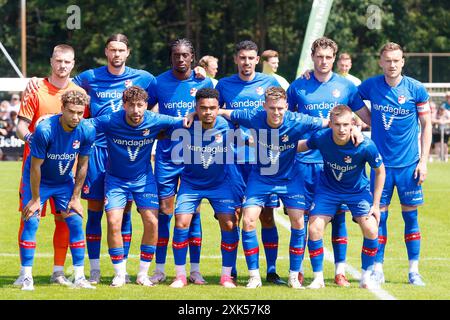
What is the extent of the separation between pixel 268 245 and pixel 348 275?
34.5 inches

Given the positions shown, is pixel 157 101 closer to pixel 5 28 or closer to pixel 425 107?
pixel 425 107

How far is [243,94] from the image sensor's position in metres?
9.36

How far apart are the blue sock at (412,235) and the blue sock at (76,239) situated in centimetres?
301

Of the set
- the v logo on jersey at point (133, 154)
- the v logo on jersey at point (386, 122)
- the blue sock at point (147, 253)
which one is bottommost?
the blue sock at point (147, 253)

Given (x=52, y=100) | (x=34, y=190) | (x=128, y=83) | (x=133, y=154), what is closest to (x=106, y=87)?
(x=128, y=83)

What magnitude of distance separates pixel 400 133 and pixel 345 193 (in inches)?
33.9

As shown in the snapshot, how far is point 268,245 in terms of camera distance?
30.9 feet

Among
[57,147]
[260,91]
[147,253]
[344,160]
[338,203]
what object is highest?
[260,91]

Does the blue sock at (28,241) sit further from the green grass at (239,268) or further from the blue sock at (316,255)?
the blue sock at (316,255)

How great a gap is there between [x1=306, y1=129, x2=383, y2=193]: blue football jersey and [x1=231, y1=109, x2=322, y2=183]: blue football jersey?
14 cm

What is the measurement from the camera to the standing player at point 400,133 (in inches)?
363

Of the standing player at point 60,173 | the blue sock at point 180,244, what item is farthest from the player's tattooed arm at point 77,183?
the blue sock at point 180,244

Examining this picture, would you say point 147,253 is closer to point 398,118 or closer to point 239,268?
point 239,268

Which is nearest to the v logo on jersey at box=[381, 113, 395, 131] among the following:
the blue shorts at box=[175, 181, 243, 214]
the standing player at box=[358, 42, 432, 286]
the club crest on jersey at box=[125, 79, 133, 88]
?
the standing player at box=[358, 42, 432, 286]
